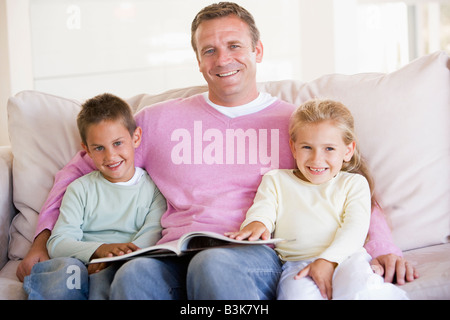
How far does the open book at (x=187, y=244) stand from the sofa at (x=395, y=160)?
1.41 ft

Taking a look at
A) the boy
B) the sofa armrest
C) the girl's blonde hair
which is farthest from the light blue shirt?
the girl's blonde hair

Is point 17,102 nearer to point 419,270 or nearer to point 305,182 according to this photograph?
point 305,182

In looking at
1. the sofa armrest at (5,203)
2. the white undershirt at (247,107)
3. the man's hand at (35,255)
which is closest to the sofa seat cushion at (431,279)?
the white undershirt at (247,107)

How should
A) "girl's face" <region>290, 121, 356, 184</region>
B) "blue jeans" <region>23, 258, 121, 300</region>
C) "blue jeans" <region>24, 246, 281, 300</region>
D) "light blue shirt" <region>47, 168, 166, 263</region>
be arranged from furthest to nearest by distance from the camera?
"light blue shirt" <region>47, 168, 166, 263</region> → "girl's face" <region>290, 121, 356, 184</region> → "blue jeans" <region>23, 258, 121, 300</region> → "blue jeans" <region>24, 246, 281, 300</region>

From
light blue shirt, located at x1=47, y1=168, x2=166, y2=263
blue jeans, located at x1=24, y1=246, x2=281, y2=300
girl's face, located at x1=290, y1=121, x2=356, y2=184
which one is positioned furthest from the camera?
light blue shirt, located at x1=47, y1=168, x2=166, y2=263

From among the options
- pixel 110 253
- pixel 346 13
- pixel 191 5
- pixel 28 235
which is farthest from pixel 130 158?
pixel 346 13

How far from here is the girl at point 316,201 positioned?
129 centimetres

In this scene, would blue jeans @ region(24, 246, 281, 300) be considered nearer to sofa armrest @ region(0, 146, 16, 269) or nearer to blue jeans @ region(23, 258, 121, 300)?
blue jeans @ region(23, 258, 121, 300)

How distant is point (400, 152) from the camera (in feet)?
5.02

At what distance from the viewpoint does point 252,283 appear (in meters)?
1.16

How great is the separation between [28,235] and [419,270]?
1153 mm

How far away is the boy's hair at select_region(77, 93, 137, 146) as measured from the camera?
1.49 metres

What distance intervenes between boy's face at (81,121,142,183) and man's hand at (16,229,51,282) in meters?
0.26

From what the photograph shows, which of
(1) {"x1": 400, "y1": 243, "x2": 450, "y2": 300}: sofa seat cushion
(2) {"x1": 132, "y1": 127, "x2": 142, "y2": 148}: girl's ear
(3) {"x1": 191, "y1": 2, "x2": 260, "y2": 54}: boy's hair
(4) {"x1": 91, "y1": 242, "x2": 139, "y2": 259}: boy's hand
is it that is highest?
(3) {"x1": 191, "y1": 2, "x2": 260, "y2": 54}: boy's hair
